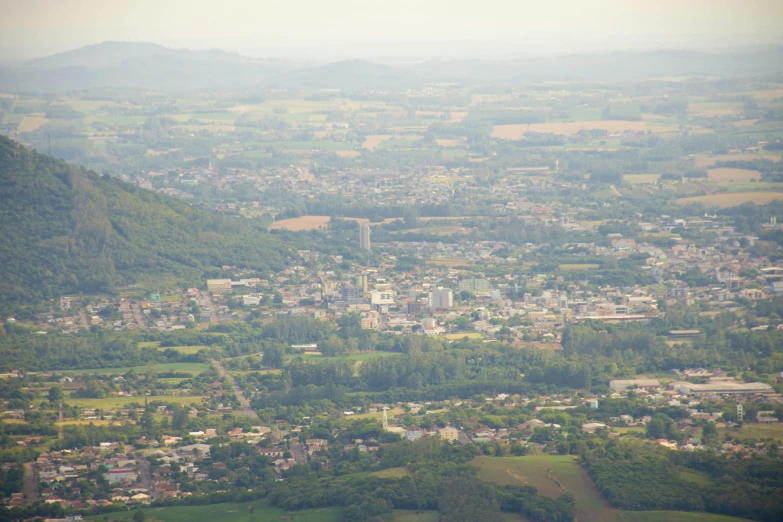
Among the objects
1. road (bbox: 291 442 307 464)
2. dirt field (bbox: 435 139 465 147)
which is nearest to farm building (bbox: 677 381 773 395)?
road (bbox: 291 442 307 464)

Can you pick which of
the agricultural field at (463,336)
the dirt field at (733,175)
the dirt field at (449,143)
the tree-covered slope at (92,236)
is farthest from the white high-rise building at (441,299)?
the dirt field at (449,143)

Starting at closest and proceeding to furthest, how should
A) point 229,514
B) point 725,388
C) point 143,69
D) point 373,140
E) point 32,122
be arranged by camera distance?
point 229,514 → point 725,388 → point 32,122 → point 373,140 → point 143,69

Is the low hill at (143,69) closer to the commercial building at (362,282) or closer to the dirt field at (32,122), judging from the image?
the dirt field at (32,122)

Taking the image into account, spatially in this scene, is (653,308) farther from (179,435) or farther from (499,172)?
(499,172)

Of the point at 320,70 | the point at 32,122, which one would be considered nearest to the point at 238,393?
the point at 32,122

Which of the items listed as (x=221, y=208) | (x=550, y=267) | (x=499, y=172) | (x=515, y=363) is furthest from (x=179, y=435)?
(x=499, y=172)

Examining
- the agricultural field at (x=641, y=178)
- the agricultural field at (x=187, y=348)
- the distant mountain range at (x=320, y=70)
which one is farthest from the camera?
the distant mountain range at (x=320, y=70)

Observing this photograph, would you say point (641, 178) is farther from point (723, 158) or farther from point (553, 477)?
point (553, 477)
